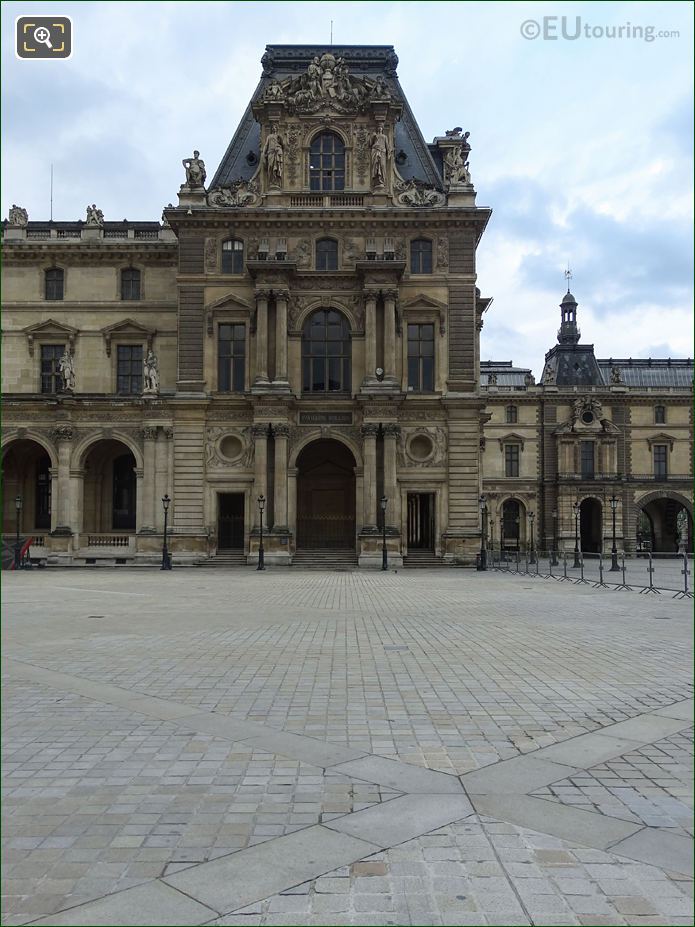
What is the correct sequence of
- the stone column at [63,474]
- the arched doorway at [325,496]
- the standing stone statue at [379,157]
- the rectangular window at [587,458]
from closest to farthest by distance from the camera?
the stone column at [63,474] → the standing stone statue at [379,157] → the arched doorway at [325,496] → the rectangular window at [587,458]

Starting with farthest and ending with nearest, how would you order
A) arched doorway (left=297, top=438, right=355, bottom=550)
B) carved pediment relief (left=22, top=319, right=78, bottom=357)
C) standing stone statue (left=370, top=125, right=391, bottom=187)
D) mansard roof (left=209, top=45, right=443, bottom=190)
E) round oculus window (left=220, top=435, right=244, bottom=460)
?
carved pediment relief (left=22, top=319, right=78, bottom=357) < mansard roof (left=209, top=45, right=443, bottom=190) < arched doorway (left=297, top=438, right=355, bottom=550) < standing stone statue (left=370, top=125, right=391, bottom=187) < round oculus window (left=220, top=435, right=244, bottom=460)

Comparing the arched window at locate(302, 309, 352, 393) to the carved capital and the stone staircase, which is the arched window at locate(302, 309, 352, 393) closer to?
the stone staircase

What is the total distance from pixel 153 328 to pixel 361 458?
49.5 ft

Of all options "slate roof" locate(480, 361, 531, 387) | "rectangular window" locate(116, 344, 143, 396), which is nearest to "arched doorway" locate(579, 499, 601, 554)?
"slate roof" locate(480, 361, 531, 387)

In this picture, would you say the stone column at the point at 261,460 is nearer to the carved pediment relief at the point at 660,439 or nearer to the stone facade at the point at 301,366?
the stone facade at the point at 301,366

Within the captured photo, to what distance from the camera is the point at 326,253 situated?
44.3 metres

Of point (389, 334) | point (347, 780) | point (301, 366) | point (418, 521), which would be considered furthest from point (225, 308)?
point (347, 780)

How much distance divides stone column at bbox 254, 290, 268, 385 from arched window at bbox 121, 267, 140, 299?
30.5 ft

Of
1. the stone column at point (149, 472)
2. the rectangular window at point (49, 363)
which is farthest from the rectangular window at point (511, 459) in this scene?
the rectangular window at point (49, 363)

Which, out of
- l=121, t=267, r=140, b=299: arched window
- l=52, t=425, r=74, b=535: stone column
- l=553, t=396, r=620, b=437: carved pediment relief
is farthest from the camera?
l=553, t=396, r=620, b=437: carved pediment relief

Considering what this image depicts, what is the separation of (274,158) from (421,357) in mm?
13737

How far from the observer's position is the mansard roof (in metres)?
46.8

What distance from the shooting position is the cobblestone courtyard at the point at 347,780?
15.5 feet

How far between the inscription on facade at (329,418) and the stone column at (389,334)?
315 centimetres
